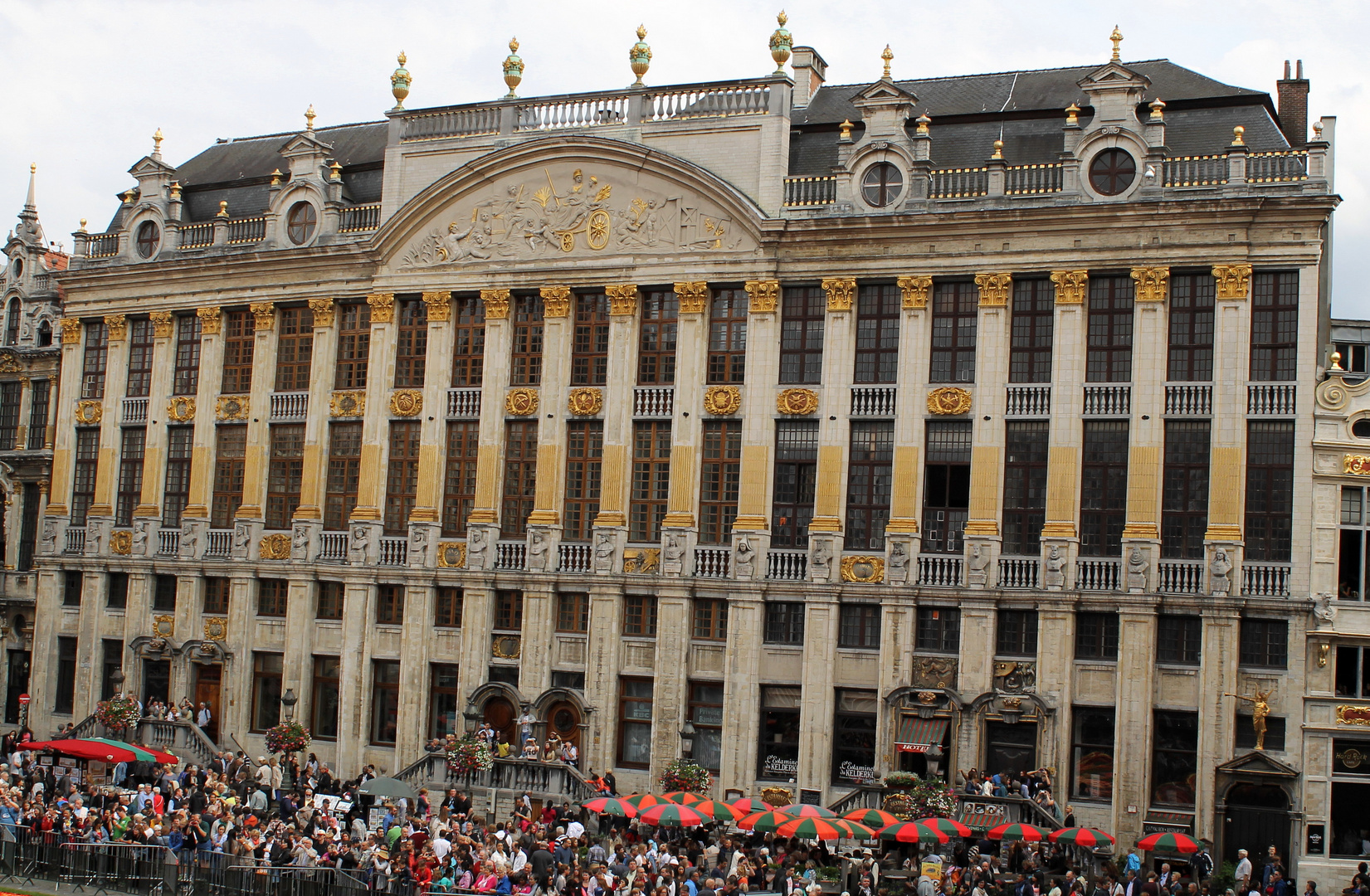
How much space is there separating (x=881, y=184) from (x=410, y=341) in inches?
571

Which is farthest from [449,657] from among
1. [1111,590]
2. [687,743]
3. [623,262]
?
[1111,590]

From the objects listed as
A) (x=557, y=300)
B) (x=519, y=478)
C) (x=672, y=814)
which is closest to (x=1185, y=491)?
(x=672, y=814)

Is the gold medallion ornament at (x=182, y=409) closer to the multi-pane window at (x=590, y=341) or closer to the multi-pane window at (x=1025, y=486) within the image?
the multi-pane window at (x=590, y=341)

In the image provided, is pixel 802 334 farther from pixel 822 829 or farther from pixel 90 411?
pixel 90 411

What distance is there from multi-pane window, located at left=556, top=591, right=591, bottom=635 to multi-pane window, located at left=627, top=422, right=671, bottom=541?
211 centimetres

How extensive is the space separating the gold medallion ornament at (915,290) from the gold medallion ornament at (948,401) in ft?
7.34

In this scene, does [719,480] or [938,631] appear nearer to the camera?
[938,631]

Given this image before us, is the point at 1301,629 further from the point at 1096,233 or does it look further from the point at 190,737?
the point at 190,737

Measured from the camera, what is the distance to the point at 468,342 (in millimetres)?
46969

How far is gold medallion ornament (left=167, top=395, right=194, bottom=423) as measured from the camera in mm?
50938

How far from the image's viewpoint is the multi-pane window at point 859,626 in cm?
4094

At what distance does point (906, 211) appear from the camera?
41594 mm

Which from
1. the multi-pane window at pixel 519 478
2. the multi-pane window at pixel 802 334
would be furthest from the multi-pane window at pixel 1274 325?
the multi-pane window at pixel 519 478

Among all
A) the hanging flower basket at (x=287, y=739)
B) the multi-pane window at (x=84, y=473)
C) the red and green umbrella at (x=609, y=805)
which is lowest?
the hanging flower basket at (x=287, y=739)
